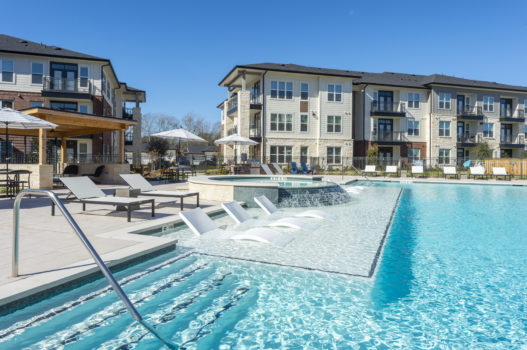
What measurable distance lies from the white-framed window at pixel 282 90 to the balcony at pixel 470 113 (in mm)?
19071

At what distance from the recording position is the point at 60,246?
4.83 metres

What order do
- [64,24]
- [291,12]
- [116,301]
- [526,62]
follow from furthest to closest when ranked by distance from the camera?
[526,62] < [291,12] < [64,24] < [116,301]

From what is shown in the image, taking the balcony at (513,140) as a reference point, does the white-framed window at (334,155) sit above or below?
below

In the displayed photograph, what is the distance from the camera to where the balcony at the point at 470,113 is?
119 ft

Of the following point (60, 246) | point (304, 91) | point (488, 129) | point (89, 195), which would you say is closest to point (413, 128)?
point (488, 129)

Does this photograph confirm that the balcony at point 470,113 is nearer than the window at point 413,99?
No

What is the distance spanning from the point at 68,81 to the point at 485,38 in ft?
94.9

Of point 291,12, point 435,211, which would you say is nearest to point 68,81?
point 291,12

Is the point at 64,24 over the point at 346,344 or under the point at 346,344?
over

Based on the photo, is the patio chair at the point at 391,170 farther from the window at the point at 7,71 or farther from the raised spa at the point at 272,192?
the window at the point at 7,71

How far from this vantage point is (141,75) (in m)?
48.8

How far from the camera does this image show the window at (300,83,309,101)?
103ft

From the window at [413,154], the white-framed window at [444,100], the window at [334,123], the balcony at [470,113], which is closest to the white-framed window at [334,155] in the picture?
the window at [334,123]

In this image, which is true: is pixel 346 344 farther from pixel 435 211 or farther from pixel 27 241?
pixel 435 211
